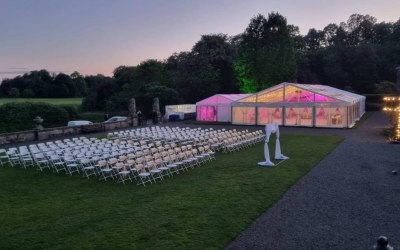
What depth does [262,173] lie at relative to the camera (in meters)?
11.5

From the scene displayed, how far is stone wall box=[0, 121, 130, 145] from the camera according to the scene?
19922mm

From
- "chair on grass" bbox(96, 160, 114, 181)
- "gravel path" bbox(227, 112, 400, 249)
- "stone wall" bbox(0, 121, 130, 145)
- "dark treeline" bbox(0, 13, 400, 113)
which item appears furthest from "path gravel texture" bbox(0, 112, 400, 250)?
"dark treeline" bbox(0, 13, 400, 113)

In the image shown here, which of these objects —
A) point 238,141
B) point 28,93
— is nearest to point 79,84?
point 28,93

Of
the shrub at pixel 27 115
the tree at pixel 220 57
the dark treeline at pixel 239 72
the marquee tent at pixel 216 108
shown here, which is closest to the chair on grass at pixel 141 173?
the marquee tent at pixel 216 108

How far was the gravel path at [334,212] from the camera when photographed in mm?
6273

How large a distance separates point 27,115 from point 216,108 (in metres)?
19.3

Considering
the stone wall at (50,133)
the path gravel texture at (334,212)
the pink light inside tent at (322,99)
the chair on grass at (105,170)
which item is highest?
the pink light inside tent at (322,99)

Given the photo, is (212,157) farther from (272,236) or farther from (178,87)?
(178,87)

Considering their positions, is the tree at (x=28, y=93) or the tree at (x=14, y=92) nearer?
the tree at (x=28, y=93)

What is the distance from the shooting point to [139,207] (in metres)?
8.22

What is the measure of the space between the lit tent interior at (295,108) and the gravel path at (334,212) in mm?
13084

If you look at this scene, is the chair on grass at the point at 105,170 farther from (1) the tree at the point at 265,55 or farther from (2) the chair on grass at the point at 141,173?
(1) the tree at the point at 265,55

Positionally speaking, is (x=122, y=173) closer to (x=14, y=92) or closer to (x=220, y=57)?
(x=220, y=57)

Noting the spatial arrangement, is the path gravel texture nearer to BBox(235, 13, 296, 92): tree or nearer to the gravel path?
the gravel path
